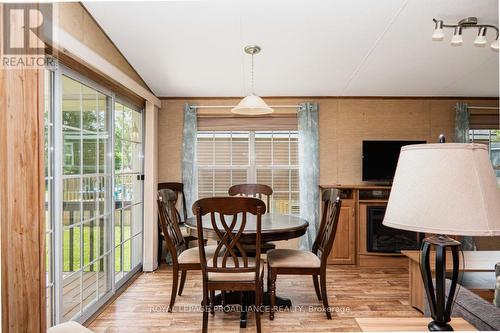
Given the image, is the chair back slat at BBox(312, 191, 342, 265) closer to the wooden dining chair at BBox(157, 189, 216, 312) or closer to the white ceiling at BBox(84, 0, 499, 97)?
the wooden dining chair at BBox(157, 189, 216, 312)

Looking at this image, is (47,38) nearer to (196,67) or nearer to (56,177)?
(56,177)

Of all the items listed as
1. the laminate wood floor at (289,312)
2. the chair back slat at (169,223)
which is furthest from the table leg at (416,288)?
the chair back slat at (169,223)

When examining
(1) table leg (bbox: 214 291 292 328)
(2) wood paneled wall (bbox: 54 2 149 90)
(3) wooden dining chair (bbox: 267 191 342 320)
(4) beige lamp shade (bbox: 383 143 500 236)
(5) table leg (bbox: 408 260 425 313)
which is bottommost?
(1) table leg (bbox: 214 291 292 328)

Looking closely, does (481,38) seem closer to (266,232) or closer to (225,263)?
(266,232)

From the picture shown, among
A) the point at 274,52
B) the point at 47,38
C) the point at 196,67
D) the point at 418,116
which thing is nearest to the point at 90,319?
the point at 47,38

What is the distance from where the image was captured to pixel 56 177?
7.22ft

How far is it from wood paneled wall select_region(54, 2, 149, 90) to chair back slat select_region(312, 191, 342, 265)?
7.80 feet

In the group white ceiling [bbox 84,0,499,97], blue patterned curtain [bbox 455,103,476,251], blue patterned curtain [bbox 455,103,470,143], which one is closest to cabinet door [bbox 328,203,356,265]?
white ceiling [bbox 84,0,499,97]

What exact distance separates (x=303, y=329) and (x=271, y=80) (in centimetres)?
280

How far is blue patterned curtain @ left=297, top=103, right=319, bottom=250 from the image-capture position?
438cm

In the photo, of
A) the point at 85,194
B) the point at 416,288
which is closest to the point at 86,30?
the point at 85,194

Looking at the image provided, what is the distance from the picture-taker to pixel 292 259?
2.71 m

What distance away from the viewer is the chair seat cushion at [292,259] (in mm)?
2637

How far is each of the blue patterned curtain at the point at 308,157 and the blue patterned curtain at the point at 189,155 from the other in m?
1.50
